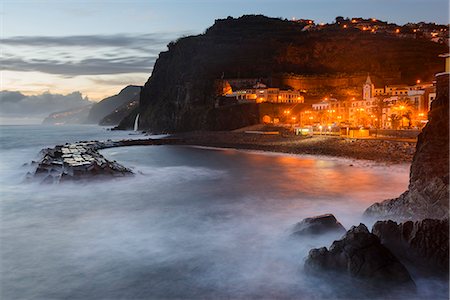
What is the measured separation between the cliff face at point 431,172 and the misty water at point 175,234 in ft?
4.86

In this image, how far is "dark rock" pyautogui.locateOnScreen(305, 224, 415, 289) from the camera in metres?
7.56

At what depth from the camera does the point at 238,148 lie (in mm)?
48188

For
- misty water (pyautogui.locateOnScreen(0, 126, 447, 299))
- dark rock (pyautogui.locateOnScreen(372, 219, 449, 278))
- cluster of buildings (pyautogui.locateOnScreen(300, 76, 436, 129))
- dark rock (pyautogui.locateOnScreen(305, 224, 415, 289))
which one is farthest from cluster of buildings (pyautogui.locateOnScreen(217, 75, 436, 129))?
dark rock (pyautogui.locateOnScreen(305, 224, 415, 289))

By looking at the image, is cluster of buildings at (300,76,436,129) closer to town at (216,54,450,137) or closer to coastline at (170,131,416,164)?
town at (216,54,450,137)

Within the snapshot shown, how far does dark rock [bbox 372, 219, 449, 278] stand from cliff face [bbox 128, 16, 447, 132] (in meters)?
71.1

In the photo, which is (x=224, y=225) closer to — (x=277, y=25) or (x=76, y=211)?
(x=76, y=211)

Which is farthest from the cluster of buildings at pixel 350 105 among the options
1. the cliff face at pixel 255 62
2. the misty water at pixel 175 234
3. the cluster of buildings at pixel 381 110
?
the misty water at pixel 175 234

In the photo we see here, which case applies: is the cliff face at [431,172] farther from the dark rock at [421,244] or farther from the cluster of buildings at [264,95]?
the cluster of buildings at [264,95]

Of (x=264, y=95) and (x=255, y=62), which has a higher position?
(x=255, y=62)

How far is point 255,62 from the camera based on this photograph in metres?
97.6

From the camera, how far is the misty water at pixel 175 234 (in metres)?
8.35

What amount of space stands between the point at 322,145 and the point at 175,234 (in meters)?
30.4

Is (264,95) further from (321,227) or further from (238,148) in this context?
(321,227)

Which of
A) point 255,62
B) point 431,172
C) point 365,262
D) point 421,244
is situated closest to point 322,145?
point 431,172
